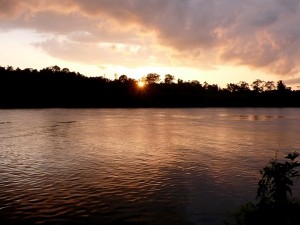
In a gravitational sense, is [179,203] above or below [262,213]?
below

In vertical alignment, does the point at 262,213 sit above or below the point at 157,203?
above

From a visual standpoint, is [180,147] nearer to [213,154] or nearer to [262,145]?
[213,154]

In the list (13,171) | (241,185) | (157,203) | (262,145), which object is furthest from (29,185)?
(262,145)

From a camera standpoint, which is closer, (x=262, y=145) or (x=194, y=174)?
(x=194, y=174)

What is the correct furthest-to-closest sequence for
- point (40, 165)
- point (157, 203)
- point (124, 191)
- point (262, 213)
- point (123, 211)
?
point (40, 165) → point (124, 191) → point (157, 203) → point (123, 211) → point (262, 213)

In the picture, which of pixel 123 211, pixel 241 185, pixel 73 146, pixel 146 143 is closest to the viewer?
pixel 123 211

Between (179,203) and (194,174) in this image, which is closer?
(179,203)

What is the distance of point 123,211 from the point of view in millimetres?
28484

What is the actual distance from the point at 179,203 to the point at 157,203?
2.02 metres

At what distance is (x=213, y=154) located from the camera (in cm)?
5847

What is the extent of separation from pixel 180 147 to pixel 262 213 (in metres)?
49.3

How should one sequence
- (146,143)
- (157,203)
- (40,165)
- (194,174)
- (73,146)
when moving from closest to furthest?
1. (157,203)
2. (194,174)
3. (40,165)
4. (73,146)
5. (146,143)

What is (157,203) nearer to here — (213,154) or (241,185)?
(241,185)

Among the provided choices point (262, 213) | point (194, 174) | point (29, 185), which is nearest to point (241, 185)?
point (194, 174)
